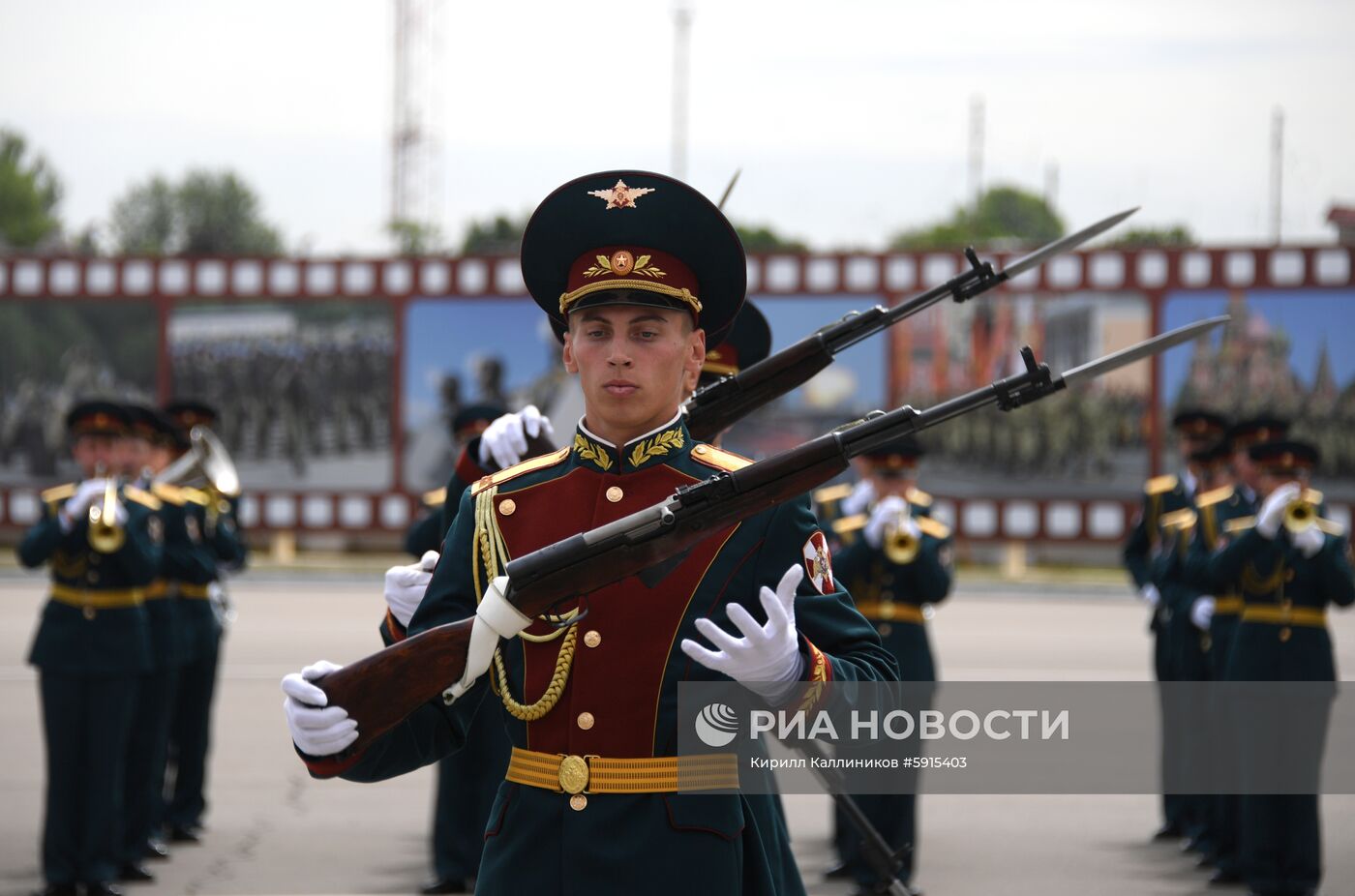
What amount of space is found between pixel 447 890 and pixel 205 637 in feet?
6.55

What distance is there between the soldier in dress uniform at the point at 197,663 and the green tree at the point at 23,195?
2170 inches

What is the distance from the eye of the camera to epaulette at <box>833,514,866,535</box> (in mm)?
7691

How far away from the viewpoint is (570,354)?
303 cm

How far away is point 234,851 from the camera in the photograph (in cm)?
761

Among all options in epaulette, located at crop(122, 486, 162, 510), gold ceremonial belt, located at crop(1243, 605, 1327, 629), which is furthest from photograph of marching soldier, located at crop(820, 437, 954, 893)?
epaulette, located at crop(122, 486, 162, 510)

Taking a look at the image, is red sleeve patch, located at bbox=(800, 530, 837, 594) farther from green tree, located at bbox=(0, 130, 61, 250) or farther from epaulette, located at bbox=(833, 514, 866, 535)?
green tree, located at bbox=(0, 130, 61, 250)

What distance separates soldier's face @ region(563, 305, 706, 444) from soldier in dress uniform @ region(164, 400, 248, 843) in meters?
5.26

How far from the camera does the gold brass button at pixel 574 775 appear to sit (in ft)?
9.16

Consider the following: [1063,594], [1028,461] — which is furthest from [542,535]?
[1028,461]

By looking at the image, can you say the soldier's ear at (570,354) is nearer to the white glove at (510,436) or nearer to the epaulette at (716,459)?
the epaulette at (716,459)

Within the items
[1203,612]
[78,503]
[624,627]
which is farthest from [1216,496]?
[624,627]

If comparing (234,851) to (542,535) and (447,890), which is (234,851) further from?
(542,535)

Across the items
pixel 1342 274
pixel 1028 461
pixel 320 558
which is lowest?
pixel 320 558

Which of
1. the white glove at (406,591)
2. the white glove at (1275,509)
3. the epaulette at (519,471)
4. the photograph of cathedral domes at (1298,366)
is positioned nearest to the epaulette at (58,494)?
the white glove at (406,591)
